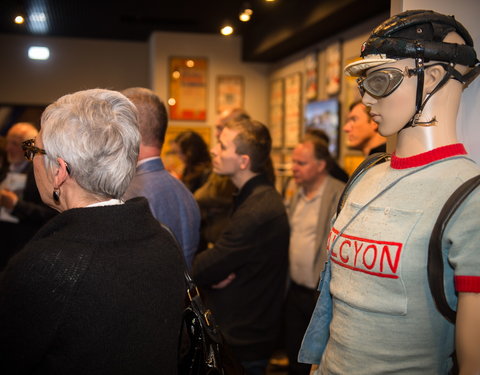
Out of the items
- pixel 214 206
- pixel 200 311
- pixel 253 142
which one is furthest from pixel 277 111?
pixel 200 311

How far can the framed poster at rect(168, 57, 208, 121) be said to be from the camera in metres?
7.20

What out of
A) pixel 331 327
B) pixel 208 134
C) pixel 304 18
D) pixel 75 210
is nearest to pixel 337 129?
pixel 304 18

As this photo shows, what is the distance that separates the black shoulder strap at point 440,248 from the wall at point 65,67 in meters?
7.30

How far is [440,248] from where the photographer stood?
115cm

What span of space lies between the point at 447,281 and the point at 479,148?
0.59 meters

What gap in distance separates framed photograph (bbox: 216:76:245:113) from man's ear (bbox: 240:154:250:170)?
15.7 ft

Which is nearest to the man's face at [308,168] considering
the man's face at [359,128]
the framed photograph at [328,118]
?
the man's face at [359,128]

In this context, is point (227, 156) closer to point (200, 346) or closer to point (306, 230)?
point (306, 230)

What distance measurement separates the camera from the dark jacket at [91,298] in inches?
41.5

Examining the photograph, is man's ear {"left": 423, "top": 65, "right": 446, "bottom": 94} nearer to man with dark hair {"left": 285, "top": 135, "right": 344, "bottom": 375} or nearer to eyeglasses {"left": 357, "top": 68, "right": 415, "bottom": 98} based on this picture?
eyeglasses {"left": 357, "top": 68, "right": 415, "bottom": 98}

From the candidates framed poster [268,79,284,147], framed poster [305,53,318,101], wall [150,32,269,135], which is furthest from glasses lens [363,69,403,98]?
wall [150,32,269,135]

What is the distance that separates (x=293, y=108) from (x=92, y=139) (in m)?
5.56

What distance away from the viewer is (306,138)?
11.5 ft

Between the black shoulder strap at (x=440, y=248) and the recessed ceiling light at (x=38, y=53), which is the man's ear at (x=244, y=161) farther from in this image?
the recessed ceiling light at (x=38, y=53)
